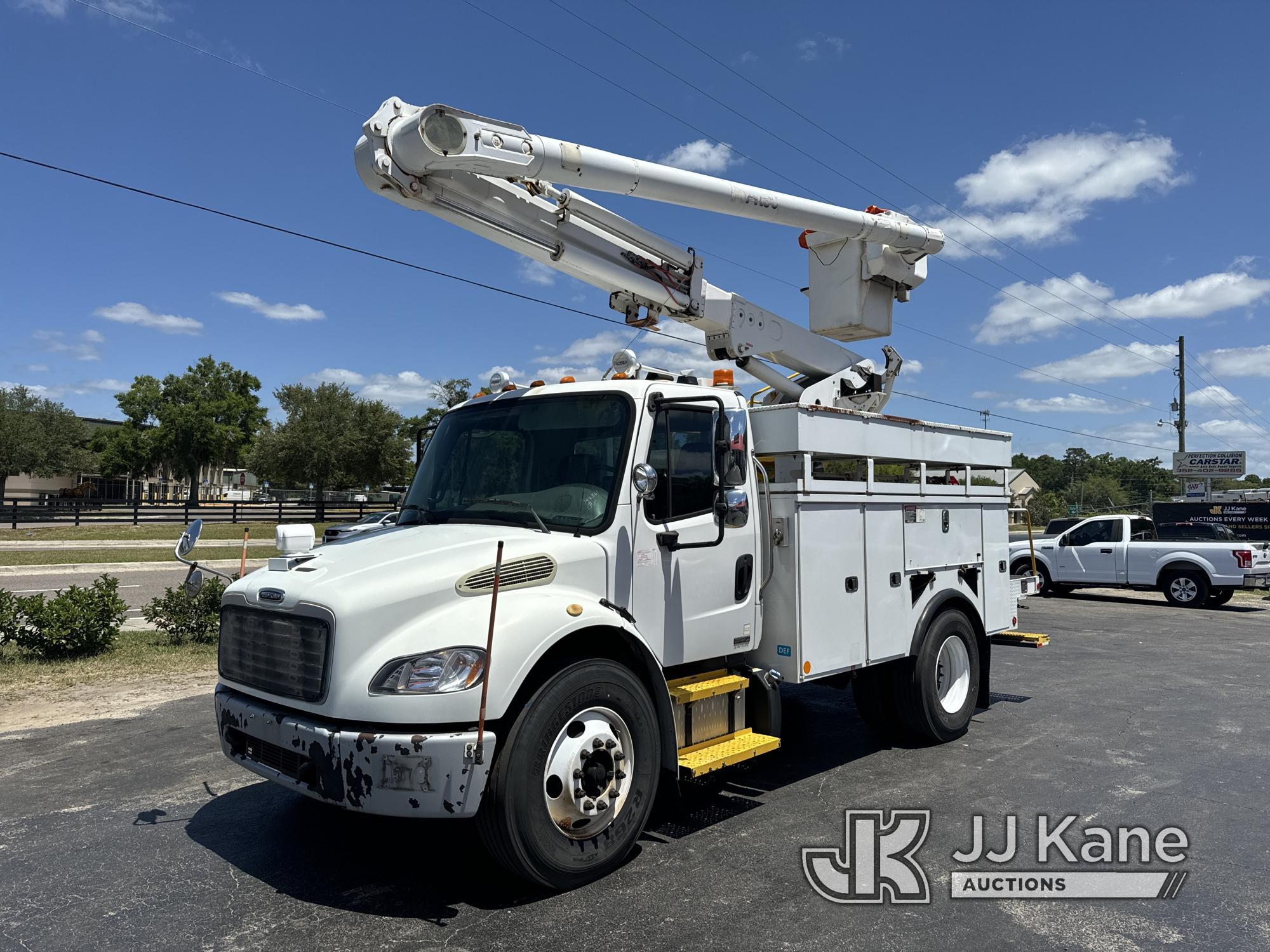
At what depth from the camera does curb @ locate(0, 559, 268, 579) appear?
802 inches

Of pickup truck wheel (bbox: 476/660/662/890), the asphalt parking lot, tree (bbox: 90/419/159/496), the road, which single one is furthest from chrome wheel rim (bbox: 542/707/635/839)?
tree (bbox: 90/419/159/496)

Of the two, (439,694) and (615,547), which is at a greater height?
(615,547)

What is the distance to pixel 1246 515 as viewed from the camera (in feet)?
87.9

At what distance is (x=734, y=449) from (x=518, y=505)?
131 centimetres

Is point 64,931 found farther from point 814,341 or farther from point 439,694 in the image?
point 814,341

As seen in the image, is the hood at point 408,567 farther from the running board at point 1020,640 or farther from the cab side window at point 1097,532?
the cab side window at point 1097,532

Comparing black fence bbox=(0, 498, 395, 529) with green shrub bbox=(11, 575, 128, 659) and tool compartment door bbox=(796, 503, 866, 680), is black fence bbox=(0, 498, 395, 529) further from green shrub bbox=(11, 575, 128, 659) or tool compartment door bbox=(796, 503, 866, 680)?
tool compartment door bbox=(796, 503, 866, 680)

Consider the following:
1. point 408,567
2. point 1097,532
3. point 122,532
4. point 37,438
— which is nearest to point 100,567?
point 122,532

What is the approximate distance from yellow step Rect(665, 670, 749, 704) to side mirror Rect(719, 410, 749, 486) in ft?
3.75

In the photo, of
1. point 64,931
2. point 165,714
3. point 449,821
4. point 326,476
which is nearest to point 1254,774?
point 449,821

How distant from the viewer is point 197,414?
6231 cm

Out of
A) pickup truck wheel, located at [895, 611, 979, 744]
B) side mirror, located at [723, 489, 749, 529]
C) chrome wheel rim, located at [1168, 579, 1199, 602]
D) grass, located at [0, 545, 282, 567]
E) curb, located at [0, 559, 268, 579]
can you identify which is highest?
side mirror, located at [723, 489, 749, 529]

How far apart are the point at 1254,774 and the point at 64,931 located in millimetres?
7135

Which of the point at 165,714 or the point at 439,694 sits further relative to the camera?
the point at 165,714
